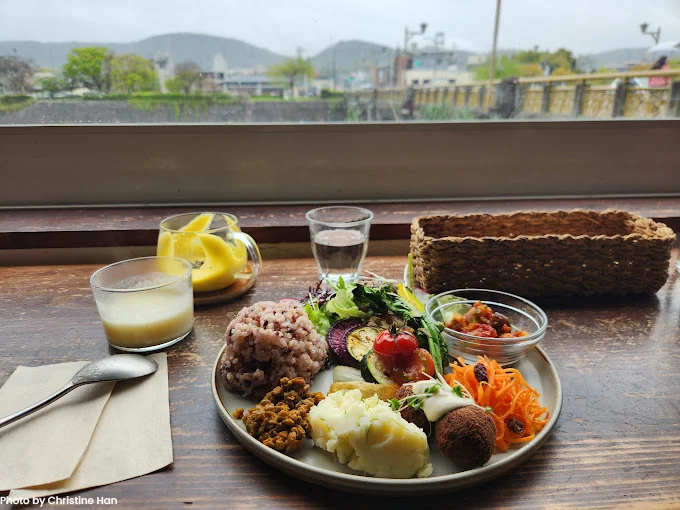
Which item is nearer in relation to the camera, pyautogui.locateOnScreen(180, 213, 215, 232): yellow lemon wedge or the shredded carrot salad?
the shredded carrot salad

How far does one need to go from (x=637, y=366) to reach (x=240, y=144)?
1.41m

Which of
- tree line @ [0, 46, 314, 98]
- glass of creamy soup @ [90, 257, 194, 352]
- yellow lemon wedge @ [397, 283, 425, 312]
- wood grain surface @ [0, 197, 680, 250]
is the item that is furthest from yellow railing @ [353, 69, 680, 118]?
glass of creamy soup @ [90, 257, 194, 352]

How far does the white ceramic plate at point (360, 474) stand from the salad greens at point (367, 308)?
0.77ft

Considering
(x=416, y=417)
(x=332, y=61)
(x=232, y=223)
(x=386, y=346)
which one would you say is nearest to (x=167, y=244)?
(x=232, y=223)

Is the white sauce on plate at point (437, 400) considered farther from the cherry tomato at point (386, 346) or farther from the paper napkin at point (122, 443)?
the paper napkin at point (122, 443)

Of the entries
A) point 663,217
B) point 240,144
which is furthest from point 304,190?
point 663,217

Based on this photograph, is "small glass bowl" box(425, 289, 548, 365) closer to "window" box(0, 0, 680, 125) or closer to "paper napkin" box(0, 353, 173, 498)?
"paper napkin" box(0, 353, 173, 498)

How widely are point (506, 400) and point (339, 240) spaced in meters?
0.61

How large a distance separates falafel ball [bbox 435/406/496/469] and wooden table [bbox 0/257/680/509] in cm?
4

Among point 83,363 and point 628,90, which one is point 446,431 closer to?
point 83,363

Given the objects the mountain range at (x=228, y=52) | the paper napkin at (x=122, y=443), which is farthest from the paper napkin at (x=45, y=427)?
the mountain range at (x=228, y=52)

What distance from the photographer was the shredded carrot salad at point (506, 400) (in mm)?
732

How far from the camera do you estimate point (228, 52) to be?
6.10 ft

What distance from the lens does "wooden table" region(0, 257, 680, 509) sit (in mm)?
652
